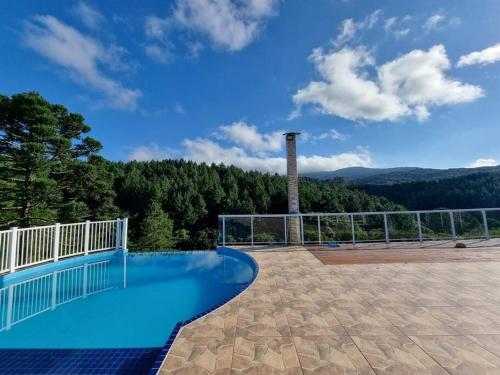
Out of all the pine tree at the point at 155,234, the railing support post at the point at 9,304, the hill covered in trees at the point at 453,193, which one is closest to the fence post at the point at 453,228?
the railing support post at the point at 9,304

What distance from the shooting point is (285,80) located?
39.1 ft

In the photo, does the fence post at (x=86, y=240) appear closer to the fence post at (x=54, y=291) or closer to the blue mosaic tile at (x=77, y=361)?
the fence post at (x=54, y=291)

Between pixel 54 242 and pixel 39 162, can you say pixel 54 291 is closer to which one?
pixel 54 242

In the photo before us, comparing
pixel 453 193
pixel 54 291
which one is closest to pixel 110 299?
pixel 54 291

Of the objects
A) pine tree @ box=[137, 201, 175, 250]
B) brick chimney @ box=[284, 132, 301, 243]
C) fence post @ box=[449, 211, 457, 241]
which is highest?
brick chimney @ box=[284, 132, 301, 243]

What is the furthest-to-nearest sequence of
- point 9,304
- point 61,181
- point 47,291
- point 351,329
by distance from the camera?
1. point 61,181
2. point 47,291
3. point 9,304
4. point 351,329

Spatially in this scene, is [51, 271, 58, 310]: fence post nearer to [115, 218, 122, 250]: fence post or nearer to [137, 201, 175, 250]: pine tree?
[115, 218, 122, 250]: fence post

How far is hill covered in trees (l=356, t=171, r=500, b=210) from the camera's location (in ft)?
108

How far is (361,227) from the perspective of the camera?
8148 mm

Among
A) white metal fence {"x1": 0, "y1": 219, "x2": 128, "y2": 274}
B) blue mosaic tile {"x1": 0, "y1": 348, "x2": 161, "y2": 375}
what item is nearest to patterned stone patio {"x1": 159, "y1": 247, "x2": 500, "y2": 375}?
blue mosaic tile {"x1": 0, "y1": 348, "x2": 161, "y2": 375}

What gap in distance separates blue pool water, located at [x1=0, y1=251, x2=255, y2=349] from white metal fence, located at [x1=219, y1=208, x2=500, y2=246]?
4.18 feet

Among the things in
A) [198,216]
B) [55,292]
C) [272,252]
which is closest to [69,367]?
[55,292]

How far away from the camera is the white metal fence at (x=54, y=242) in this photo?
16.4ft

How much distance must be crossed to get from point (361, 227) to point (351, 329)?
617 centimetres
